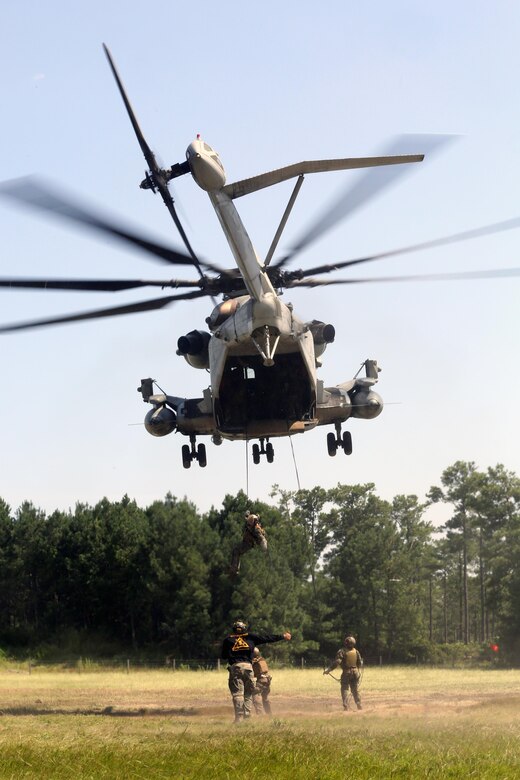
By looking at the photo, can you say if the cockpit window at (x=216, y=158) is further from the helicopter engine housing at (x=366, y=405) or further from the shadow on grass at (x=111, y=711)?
the shadow on grass at (x=111, y=711)

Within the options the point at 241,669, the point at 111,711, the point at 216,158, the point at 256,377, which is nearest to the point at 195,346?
the point at 256,377

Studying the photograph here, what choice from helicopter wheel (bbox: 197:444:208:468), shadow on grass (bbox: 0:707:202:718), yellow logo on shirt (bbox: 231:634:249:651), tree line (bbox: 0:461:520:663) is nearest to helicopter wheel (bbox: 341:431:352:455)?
helicopter wheel (bbox: 197:444:208:468)

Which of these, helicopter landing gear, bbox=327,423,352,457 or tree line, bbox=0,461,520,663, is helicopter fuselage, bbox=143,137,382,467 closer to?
helicopter landing gear, bbox=327,423,352,457

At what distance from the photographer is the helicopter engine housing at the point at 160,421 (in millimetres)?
21516

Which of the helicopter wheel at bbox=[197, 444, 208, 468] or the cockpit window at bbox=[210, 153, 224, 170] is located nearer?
the cockpit window at bbox=[210, 153, 224, 170]

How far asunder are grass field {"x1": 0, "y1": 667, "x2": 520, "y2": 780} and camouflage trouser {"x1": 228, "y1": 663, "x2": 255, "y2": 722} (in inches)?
14.2

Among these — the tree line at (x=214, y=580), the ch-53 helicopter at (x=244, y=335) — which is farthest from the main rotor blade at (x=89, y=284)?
the tree line at (x=214, y=580)

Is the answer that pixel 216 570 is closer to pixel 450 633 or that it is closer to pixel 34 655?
pixel 34 655

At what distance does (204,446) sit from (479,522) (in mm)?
64054

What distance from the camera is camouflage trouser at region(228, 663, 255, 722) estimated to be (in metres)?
16.8

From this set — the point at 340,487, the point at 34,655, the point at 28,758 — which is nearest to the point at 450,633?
the point at 340,487

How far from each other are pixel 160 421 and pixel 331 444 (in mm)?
3993

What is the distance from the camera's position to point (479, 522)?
81.9 metres

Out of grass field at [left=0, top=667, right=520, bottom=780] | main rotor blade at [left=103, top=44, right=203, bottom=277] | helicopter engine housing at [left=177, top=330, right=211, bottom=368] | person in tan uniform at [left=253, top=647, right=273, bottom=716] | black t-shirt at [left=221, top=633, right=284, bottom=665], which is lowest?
grass field at [left=0, top=667, right=520, bottom=780]
